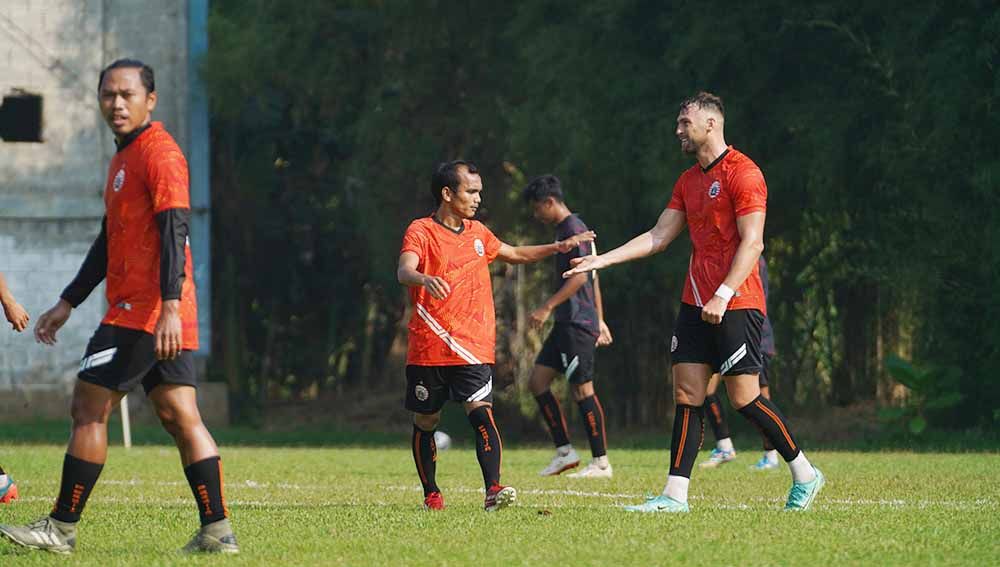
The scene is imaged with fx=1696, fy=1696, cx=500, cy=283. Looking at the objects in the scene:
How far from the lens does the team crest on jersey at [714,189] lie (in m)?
9.16

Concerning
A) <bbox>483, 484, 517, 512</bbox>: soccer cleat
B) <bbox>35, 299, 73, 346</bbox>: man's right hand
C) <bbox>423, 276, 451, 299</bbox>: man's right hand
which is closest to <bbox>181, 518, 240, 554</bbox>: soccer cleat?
<bbox>35, 299, 73, 346</bbox>: man's right hand

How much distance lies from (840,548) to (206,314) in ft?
69.1

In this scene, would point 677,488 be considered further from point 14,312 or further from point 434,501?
point 14,312

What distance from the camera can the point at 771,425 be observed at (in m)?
9.25

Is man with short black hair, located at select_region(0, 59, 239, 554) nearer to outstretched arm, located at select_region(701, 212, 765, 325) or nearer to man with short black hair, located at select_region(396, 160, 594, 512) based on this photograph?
man with short black hair, located at select_region(396, 160, 594, 512)

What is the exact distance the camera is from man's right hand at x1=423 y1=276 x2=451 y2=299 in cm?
886

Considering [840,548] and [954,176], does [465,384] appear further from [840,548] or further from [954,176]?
[954,176]

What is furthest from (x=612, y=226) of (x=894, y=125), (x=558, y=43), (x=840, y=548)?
(x=840, y=548)

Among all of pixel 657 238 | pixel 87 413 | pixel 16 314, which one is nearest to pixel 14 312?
pixel 16 314

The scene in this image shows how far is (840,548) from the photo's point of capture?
7395 millimetres

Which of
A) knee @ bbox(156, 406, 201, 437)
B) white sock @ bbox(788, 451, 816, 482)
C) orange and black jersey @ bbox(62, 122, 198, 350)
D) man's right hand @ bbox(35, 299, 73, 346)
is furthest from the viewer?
white sock @ bbox(788, 451, 816, 482)

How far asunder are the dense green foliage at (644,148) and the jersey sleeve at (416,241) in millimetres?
10243

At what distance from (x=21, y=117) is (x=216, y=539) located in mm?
21269

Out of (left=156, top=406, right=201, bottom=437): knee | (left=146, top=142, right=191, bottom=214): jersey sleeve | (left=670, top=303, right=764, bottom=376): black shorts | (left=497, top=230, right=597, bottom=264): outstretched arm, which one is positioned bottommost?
(left=156, top=406, right=201, bottom=437): knee
